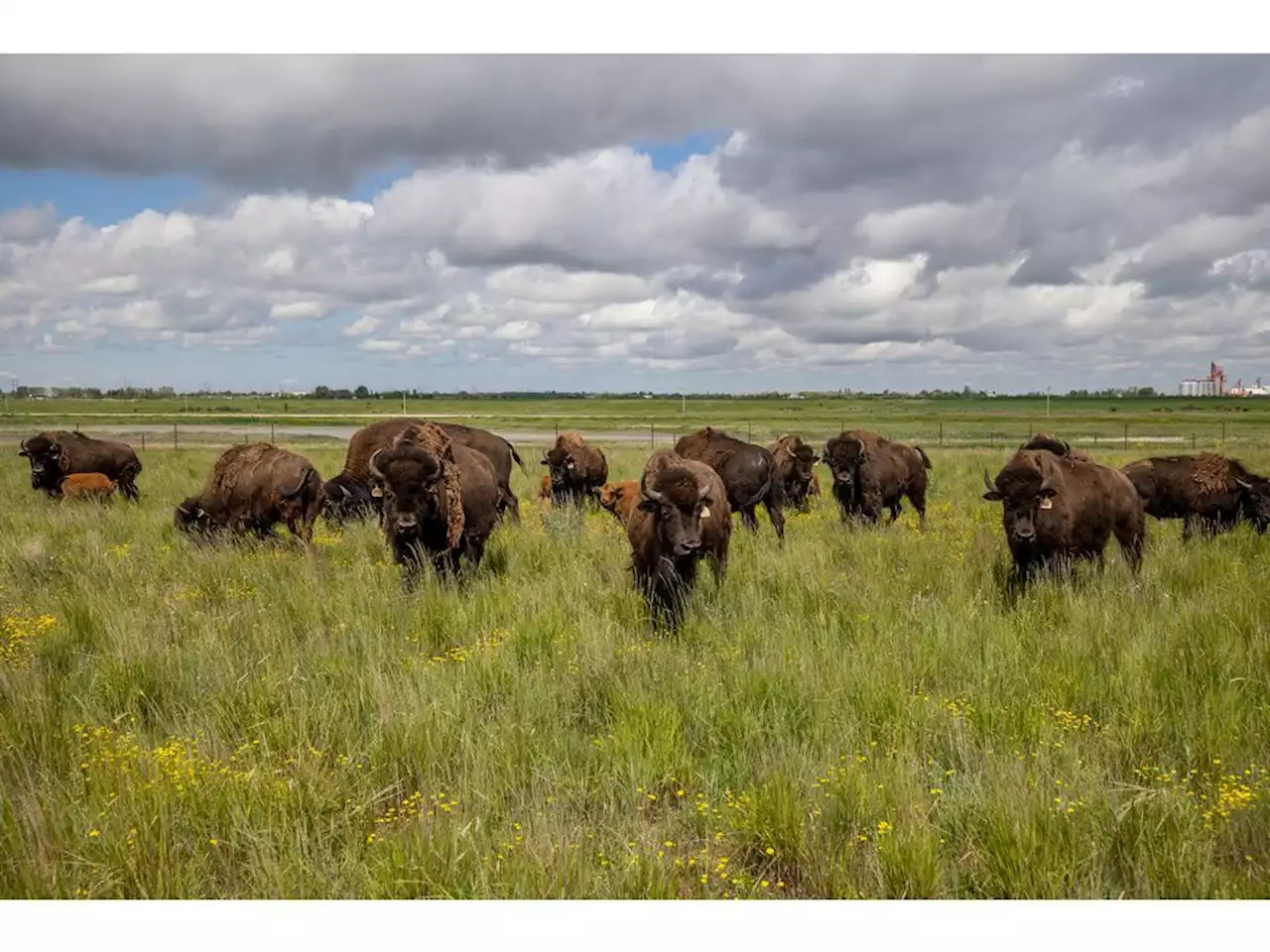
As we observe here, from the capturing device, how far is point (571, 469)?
16359mm

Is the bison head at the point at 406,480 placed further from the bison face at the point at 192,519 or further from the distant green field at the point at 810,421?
the distant green field at the point at 810,421

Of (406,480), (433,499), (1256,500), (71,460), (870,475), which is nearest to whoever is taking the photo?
(406,480)

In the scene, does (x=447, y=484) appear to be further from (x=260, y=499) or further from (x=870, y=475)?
(x=870, y=475)

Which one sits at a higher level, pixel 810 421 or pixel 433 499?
pixel 810 421

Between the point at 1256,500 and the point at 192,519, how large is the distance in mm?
17818

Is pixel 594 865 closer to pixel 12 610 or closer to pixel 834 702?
pixel 834 702

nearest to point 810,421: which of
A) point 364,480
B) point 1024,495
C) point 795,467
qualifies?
point 795,467

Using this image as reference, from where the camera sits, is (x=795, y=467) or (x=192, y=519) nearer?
(x=192, y=519)

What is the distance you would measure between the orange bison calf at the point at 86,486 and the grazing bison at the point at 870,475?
608 inches

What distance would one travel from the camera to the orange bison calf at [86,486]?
16641 mm

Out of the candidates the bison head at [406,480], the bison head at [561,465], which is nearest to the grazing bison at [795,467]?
the bison head at [561,465]

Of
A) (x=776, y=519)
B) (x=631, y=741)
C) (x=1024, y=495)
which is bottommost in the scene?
(x=631, y=741)

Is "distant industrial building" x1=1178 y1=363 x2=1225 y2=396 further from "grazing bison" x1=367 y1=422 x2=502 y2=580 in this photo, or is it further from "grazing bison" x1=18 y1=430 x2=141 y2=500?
"grazing bison" x1=18 y1=430 x2=141 y2=500

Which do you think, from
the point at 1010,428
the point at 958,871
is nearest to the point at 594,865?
the point at 958,871
